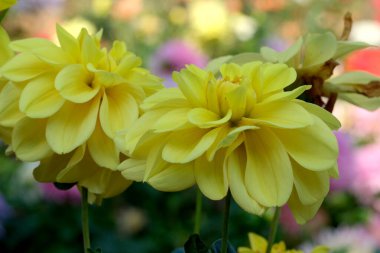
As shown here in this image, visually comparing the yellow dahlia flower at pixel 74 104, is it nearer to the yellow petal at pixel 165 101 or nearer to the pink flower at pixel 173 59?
the yellow petal at pixel 165 101

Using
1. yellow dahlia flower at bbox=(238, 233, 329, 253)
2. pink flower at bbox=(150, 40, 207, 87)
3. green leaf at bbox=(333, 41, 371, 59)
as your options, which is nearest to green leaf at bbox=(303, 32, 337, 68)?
green leaf at bbox=(333, 41, 371, 59)

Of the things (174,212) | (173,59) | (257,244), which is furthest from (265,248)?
(173,59)

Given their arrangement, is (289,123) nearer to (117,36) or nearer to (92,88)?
(92,88)

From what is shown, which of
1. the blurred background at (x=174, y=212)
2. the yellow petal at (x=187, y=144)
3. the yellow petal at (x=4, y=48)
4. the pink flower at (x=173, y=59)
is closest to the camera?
the yellow petal at (x=187, y=144)

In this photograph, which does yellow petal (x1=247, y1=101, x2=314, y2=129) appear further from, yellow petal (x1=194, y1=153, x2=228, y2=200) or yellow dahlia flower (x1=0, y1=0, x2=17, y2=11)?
yellow dahlia flower (x1=0, y1=0, x2=17, y2=11)

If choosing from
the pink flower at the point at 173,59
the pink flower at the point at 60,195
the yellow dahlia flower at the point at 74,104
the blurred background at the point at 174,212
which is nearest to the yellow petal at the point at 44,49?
the yellow dahlia flower at the point at 74,104

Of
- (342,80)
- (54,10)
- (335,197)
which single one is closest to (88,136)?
(342,80)
